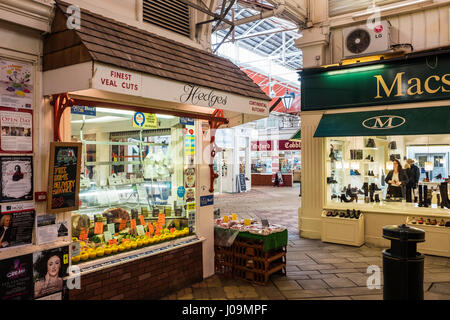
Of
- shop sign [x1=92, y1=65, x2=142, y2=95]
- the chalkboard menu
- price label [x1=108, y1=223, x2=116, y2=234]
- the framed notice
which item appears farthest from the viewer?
the chalkboard menu

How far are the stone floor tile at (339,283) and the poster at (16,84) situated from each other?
4.90m

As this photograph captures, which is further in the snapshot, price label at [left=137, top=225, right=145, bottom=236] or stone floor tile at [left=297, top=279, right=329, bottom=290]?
stone floor tile at [left=297, top=279, right=329, bottom=290]

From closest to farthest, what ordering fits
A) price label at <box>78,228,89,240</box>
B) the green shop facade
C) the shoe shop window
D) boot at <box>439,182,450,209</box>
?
1. price label at <box>78,228,89,240</box>
2. the green shop facade
3. boot at <box>439,182,450,209</box>
4. the shoe shop window

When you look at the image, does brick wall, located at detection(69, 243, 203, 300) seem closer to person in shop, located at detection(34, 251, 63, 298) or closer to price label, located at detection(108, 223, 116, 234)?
person in shop, located at detection(34, 251, 63, 298)

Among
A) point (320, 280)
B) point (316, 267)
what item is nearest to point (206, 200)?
point (320, 280)

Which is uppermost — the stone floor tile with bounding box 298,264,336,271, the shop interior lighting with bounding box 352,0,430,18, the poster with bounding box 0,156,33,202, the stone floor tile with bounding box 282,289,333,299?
the shop interior lighting with bounding box 352,0,430,18

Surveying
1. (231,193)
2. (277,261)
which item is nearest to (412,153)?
(277,261)

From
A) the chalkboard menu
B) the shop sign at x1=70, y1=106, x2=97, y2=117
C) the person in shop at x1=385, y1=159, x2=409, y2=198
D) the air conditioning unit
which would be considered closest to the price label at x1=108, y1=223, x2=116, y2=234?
the shop sign at x1=70, y1=106, x2=97, y2=117

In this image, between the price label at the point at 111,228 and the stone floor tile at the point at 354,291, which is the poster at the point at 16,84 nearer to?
the price label at the point at 111,228

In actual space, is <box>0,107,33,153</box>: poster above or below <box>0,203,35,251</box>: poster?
above

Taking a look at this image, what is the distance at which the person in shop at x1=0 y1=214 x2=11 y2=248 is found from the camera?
327cm

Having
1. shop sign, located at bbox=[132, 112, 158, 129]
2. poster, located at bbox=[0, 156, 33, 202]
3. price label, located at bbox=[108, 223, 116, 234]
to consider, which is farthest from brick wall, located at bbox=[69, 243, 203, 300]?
shop sign, located at bbox=[132, 112, 158, 129]

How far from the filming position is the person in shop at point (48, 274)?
3.55m
